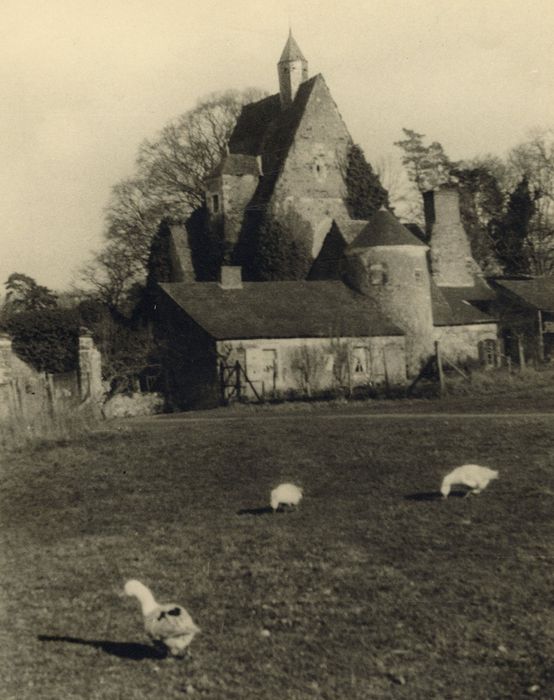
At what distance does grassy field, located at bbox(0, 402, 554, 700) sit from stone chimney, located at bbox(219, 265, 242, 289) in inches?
895

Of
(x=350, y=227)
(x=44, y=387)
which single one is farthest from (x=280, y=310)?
(x=44, y=387)

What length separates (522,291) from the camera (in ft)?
168

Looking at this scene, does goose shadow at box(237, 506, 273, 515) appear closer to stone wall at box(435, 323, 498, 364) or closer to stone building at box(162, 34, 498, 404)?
stone building at box(162, 34, 498, 404)

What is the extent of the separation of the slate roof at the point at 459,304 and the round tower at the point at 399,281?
111 inches

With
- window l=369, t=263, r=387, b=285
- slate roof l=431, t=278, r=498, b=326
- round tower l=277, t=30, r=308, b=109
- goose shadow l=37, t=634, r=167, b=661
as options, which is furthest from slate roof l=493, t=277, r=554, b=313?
goose shadow l=37, t=634, r=167, b=661

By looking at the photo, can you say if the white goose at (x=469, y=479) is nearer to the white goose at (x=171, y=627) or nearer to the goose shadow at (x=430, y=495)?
the goose shadow at (x=430, y=495)

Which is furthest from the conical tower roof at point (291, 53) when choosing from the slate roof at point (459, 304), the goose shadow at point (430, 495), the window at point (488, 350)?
the goose shadow at point (430, 495)

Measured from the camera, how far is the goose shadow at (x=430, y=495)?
1399 cm

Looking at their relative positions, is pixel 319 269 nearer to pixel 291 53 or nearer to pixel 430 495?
pixel 291 53

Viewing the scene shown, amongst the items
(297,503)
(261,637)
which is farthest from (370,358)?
(261,637)

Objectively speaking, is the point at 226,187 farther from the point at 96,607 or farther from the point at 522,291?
the point at 96,607

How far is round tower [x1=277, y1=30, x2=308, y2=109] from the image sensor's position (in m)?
55.5

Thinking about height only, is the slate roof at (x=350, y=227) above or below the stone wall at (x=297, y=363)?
above

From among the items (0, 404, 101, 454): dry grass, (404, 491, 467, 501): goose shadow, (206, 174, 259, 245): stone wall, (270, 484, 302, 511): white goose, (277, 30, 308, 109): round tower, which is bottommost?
(404, 491, 467, 501): goose shadow
